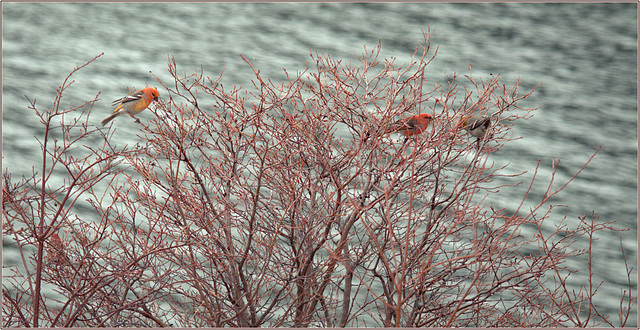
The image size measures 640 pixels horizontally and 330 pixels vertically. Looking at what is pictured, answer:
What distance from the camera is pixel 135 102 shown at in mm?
9445

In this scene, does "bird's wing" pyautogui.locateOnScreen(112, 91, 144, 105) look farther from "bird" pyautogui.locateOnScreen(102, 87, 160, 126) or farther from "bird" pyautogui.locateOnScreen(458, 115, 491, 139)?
"bird" pyautogui.locateOnScreen(458, 115, 491, 139)

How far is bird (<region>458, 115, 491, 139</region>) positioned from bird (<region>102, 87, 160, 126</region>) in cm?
402

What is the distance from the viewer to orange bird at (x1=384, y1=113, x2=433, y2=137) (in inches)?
342

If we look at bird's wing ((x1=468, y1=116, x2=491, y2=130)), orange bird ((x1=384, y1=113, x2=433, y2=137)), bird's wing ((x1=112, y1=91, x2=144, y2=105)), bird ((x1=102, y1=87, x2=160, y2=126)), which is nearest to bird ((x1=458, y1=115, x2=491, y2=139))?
bird's wing ((x1=468, y1=116, x2=491, y2=130))

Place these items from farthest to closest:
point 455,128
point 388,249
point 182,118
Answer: point 388,249 < point 182,118 < point 455,128

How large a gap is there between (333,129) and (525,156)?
19986 millimetres

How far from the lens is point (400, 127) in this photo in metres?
8.70

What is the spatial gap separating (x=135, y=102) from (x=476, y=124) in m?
4.53

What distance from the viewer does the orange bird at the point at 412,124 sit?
342 inches

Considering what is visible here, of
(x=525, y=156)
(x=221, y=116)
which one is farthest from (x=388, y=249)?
(x=525, y=156)

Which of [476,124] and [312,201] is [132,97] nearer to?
[312,201]

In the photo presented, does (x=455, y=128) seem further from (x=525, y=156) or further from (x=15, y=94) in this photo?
(x=15, y=94)

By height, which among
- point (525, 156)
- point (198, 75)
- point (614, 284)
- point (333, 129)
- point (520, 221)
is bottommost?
point (614, 284)

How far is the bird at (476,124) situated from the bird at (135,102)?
402cm
